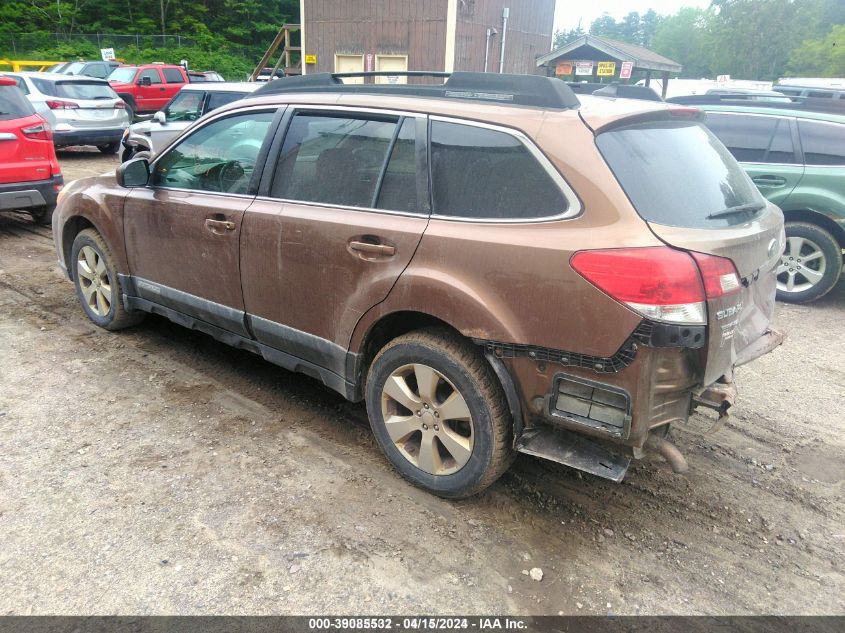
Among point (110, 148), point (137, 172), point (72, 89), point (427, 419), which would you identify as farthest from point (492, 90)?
point (110, 148)

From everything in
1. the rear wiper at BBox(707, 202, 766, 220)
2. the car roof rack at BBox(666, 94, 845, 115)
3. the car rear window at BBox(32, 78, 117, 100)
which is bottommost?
the car rear window at BBox(32, 78, 117, 100)

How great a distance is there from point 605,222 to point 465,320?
2.29 feet

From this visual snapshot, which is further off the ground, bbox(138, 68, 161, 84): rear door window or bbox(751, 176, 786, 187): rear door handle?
bbox(751, 176, 786, 187): rear door handle

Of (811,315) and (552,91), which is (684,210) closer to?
(552,91)

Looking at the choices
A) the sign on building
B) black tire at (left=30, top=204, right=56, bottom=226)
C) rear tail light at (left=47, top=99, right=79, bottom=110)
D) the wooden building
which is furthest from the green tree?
black tire at (left=30, top=204, right=56, bottom=226)

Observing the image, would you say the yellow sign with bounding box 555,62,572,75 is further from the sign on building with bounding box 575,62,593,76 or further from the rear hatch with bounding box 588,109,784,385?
the rear hatch with bounding box 588,109,784,385

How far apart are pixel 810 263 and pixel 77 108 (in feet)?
46.8

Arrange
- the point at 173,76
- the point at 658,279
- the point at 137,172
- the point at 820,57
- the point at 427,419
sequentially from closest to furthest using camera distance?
1. the point at 658,279
2. the point at 427,419
3. the point at 137,172
4. the point at 173,76
5. the point at 820,57

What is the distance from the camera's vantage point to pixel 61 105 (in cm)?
1360

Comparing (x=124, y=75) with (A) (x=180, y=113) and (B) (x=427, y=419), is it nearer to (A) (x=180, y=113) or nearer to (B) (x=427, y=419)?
(A) (x=180, y=113)

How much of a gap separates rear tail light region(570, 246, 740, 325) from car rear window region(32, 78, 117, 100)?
49.0ft

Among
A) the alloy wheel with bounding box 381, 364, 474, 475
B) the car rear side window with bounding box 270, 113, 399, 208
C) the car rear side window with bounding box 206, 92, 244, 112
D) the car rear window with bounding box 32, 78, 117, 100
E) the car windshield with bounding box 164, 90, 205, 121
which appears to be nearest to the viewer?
the alloy wheel with bounding box 381, 364, 474, 475

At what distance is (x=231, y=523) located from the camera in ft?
9.26

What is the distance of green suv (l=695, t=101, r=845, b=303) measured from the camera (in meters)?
5.99
